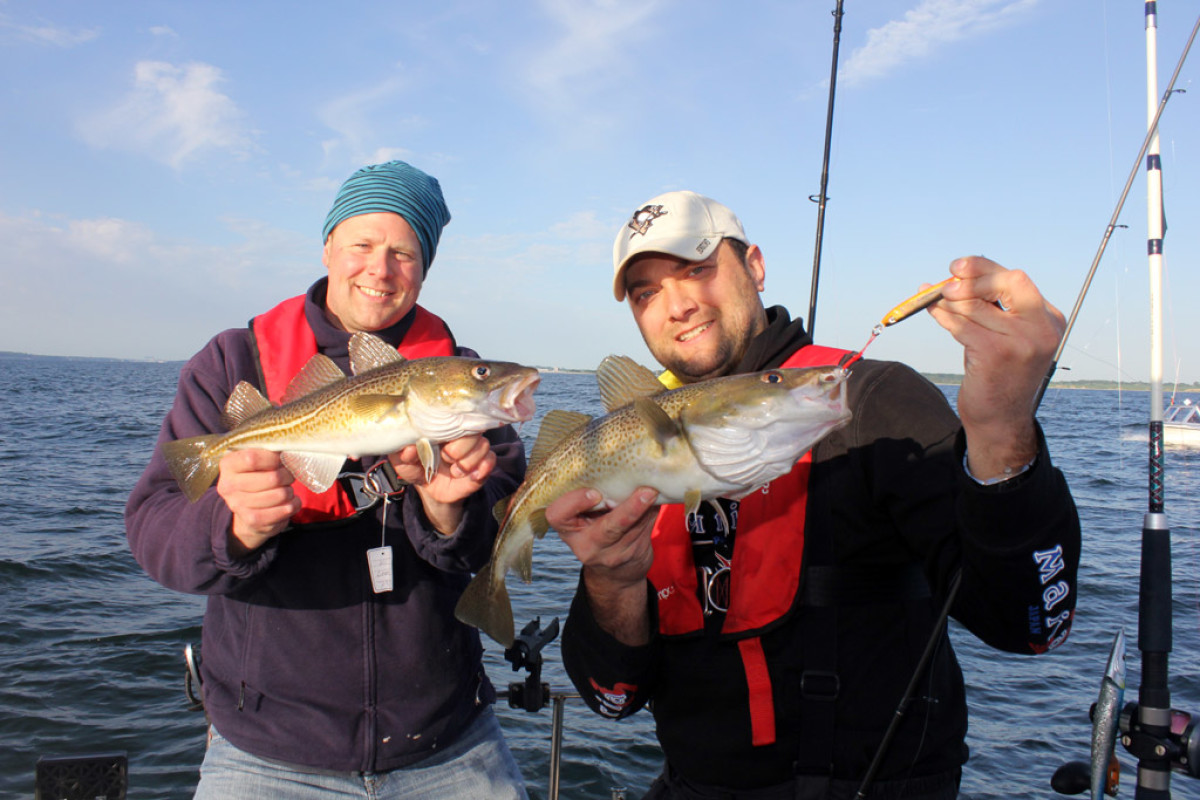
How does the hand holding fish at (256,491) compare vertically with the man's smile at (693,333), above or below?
below

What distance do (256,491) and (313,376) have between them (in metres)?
0.80

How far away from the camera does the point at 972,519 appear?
7.88 feet

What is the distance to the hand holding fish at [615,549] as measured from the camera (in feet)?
9.35

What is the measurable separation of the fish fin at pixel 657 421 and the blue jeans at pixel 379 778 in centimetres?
193

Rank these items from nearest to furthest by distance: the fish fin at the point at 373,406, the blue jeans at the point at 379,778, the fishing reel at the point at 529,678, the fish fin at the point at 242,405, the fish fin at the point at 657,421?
1. the fish fin at the point at 657,421
2. the blue jeans at the point at 379,778
3. the fish fin at the point at 373,406
4. the fish fin at the point at 242,405
5. the fishing reel at the point at 529,678

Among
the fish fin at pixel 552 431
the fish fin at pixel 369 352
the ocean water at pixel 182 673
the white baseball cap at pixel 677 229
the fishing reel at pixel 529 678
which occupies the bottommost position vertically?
the ocean water at pixel 182 673

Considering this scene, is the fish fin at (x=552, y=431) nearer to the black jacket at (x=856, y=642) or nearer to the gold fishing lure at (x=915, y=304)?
the black jacket at (x=856, y=642)

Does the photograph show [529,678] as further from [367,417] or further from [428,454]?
[367,417]

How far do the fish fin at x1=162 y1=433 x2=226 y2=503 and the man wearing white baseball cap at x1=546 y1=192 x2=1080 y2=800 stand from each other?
1.66 meters

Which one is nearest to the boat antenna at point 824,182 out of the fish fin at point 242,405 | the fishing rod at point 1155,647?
the fishing rod at point 1155,647

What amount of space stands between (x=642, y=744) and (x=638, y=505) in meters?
6.42

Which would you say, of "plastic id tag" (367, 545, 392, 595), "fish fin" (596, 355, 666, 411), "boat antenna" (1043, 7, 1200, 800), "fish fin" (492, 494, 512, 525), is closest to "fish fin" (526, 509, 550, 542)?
"fish fin" (492, 494, 512, 525)

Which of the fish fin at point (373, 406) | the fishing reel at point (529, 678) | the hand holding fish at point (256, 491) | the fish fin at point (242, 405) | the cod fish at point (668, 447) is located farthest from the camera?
the fishing reel at point (529, 678)

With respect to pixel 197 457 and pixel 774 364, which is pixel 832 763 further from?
pixel 197 457
